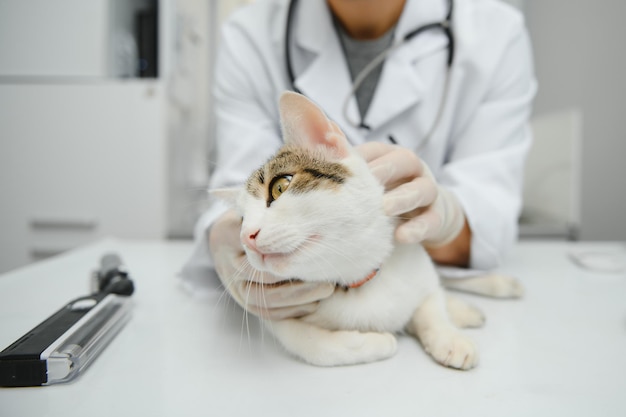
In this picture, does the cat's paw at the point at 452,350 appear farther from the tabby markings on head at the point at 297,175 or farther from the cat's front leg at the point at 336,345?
the tabby markings on head at the point at 297,175

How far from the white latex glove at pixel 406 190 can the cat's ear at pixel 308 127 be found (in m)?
0.05

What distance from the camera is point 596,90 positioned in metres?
1.49

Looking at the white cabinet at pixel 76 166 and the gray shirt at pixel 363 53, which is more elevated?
the gray shirt at pixel 363 53

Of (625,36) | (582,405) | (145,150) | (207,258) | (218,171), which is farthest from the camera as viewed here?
(625,36)

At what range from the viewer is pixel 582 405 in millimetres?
320

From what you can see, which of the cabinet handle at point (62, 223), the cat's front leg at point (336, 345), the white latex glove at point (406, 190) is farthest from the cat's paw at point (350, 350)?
the cabinet handle at point (62, 223)

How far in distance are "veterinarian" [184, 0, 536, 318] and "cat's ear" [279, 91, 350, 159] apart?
0.17m

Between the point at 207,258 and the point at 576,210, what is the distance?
1347mm

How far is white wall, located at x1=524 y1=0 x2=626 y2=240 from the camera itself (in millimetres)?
1352

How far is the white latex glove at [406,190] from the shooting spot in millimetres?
389

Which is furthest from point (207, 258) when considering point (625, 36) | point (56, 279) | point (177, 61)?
point (625, 36)

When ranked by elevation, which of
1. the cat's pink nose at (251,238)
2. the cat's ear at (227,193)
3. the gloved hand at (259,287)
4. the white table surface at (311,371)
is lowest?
the white table surface at (311,371)

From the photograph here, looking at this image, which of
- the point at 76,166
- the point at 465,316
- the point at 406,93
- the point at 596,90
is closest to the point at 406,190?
the point at 465,316

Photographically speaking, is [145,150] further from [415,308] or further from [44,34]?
[415,308]
